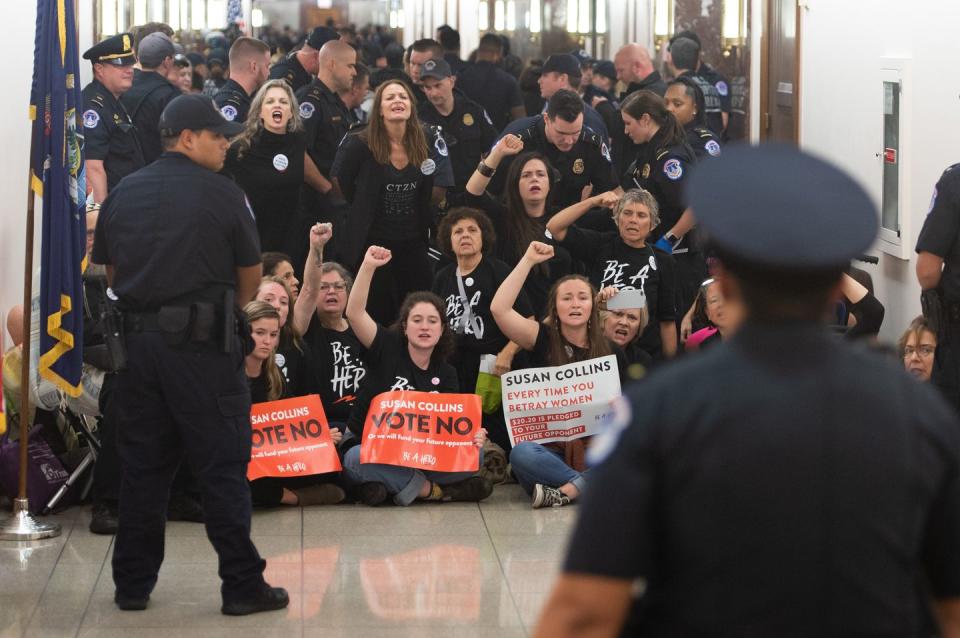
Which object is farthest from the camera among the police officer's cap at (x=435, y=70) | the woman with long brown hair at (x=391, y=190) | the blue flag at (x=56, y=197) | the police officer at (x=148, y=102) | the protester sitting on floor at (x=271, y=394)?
the police officer's cap at (x=435, y=70)

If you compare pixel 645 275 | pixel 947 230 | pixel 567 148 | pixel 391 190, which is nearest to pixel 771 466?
pixel 947 230

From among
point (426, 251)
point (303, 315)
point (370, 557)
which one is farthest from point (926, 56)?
point (370, 557)

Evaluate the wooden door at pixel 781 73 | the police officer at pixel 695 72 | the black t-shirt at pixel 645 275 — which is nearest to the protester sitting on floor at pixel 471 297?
the black t-shirt at pixel 645 275

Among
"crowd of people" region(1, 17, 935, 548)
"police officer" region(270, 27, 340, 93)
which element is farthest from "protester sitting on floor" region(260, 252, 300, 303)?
"police officer" region(270, 27, 340, 93)

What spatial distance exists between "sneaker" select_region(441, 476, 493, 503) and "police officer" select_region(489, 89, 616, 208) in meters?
2.14

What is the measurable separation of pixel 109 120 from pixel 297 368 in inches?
87.9

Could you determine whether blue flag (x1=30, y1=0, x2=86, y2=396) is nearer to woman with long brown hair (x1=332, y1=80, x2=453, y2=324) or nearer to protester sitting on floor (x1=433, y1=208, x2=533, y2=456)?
protester sitting on floor (x1=433, y1=208, x2=533, y2=456)

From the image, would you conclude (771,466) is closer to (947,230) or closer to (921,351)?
(947,230)

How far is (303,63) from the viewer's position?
10.2 m

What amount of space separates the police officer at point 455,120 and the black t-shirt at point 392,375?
2841mm

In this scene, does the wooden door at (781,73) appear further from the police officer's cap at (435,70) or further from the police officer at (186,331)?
the police officer at (186,331)

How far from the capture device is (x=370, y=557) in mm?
5480

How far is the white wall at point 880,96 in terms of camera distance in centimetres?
775

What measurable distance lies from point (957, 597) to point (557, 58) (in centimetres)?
886
